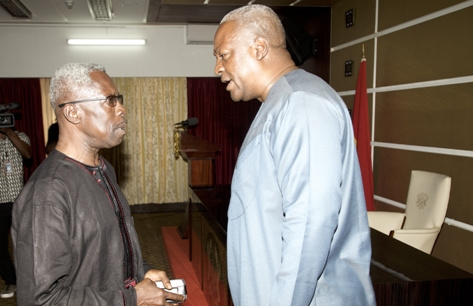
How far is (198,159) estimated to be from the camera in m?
4.92

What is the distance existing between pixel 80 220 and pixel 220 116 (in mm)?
6541

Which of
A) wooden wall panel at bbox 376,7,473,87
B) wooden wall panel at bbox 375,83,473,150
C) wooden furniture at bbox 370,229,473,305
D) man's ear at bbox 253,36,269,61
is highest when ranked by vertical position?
wooden wall panel at bbox 376,7,473,87

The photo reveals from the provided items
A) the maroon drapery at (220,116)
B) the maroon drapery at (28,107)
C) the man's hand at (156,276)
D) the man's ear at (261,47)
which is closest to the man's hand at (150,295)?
the man's hand at (156,276)

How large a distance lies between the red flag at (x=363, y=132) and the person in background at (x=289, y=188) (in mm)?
3254

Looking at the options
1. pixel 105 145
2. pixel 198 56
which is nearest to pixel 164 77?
pixel 198 56

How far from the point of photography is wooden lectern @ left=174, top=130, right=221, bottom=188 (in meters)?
4.86

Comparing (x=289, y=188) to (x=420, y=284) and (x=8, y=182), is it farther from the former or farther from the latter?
(x=8, y=182)

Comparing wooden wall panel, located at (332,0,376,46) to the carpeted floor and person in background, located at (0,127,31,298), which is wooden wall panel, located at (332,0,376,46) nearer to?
the carpeted floor

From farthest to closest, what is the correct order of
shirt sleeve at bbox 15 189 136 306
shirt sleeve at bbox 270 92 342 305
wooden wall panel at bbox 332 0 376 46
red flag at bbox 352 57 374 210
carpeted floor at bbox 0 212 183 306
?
carpeted floor at bbox 0 212 183 306, wooden wall panel at bbox 332 0 376 46, red flag at bbox 352 57 374 210, shirt sleeve at bbox 15 189 136 306, shirt sleeve at bbox 270 92 342 305

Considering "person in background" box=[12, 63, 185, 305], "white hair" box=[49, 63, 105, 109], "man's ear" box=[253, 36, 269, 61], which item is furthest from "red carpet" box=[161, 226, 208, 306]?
"man's ear" box=[253, 36, 269, 61]

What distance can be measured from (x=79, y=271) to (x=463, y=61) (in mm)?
3381

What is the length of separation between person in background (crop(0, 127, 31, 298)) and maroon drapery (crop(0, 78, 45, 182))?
3450 mm

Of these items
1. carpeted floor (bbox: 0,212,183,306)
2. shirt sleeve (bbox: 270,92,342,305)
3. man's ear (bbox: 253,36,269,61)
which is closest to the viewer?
shirt sleeve (bbox: 270,92,342,305)

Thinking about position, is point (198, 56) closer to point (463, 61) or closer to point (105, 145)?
point (463, 61)
